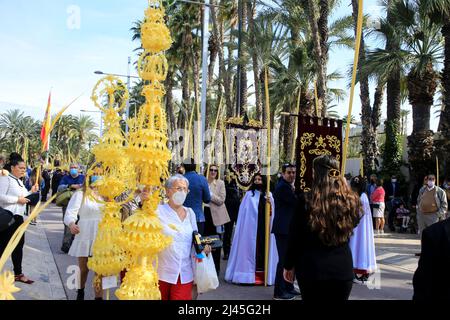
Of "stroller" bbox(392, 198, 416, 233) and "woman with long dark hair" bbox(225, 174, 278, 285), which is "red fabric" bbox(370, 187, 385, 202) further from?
"woman with long dark hair" bbox(225, 174, 278, 285)

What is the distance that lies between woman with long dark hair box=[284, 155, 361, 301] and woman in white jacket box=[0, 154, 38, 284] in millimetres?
4124

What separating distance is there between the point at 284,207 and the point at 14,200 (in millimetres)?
3513

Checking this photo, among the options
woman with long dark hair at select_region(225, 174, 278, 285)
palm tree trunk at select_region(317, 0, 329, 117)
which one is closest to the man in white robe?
woman with long dark hair at select_region(225, 174, 278, 285)

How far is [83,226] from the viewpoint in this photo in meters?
5.82

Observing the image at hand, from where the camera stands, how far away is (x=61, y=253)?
10016mm

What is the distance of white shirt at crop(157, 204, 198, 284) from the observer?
398 centimetres

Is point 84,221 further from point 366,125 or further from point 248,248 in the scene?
point 366,125

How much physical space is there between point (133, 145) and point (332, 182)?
1.44 meters

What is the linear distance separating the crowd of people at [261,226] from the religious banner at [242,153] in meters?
0.21

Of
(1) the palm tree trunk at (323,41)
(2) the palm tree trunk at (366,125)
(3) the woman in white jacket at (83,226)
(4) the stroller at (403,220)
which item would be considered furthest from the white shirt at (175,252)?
(2) the palm tree trunk at (366,125)

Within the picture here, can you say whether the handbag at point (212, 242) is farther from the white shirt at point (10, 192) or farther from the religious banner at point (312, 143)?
the white shirt at point (10, 192)

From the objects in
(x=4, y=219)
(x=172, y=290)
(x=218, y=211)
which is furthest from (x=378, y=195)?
(x=4, y=219)

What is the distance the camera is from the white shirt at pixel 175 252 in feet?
13.1
